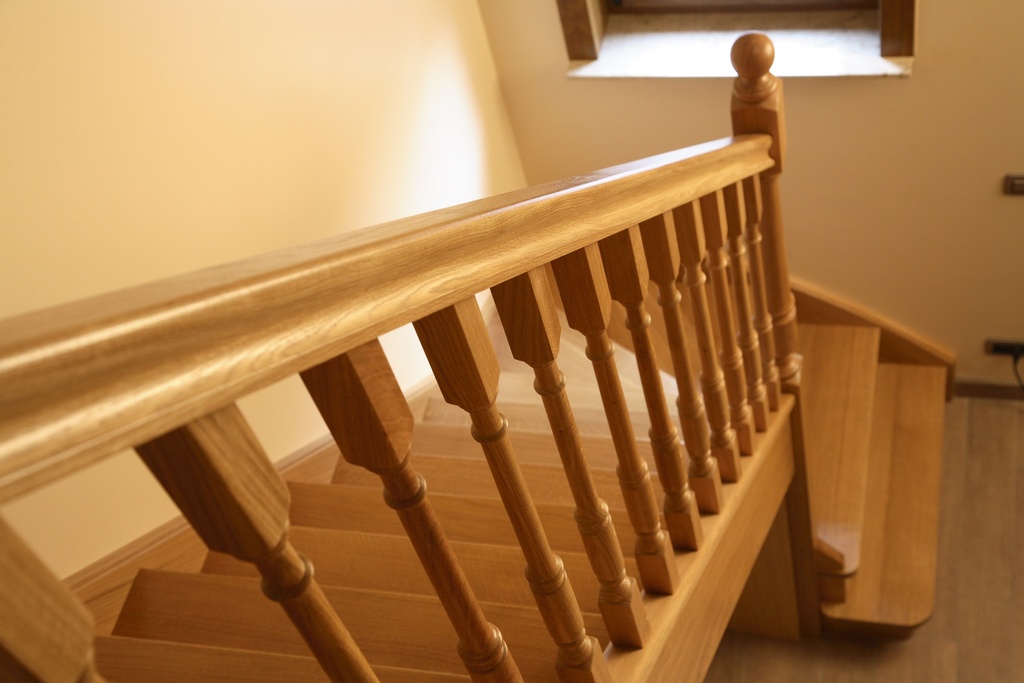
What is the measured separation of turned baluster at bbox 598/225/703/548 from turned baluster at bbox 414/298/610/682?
348mm

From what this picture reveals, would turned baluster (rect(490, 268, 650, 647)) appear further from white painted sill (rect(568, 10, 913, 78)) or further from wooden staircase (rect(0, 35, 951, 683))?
white painted sill (rect(568, 10, 913, 78))

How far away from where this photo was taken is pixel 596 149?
3.19m

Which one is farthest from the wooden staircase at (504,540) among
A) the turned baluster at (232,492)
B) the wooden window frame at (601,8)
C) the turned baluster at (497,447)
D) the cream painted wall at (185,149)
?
the wooden window frame at (601,8)

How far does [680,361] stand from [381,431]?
802 millimetres

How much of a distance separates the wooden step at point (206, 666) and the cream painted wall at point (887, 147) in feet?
7.87

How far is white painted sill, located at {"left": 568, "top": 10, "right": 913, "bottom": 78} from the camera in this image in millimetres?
2650

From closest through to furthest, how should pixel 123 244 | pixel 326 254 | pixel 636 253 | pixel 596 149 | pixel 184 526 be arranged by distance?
pixel 326 254, pixel 636 253, pixel 123 244, pixel 184 526, pixel 596 149

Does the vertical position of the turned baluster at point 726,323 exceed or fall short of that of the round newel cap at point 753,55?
it falls short

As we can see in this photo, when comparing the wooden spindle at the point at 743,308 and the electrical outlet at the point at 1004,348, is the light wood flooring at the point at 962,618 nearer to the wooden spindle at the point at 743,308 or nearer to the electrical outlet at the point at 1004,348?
the electrical outlet at the point at 1004,348

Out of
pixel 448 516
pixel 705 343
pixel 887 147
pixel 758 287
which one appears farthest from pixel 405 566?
pixel 887 147

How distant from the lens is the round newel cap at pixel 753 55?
160 cm

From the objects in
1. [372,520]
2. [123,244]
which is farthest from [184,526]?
[123,244]

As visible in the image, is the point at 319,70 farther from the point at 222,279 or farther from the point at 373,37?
the point at 222,279

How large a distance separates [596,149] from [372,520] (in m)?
1.92
